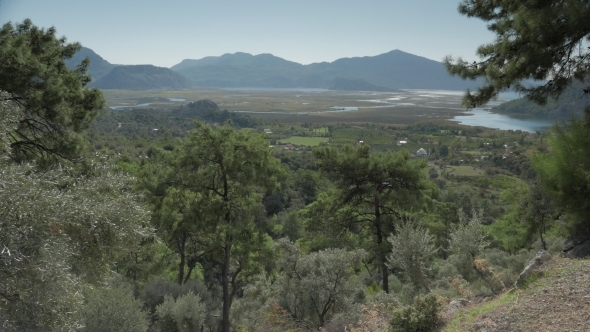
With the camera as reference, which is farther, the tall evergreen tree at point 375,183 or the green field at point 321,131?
the green field at point 321,131

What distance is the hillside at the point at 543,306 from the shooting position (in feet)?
15.8

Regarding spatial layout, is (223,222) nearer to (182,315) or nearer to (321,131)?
(182,315)

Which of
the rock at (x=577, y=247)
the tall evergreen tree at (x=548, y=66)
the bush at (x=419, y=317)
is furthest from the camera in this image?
the rock at (x=577, y=247)

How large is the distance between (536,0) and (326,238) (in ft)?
32.9

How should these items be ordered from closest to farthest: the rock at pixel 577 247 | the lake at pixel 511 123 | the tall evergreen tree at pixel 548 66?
the tall evergreen tree at pixel 548 66 < the rock at pixel 577 247 < the lake at pixel 511 123

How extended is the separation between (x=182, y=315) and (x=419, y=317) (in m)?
6.20

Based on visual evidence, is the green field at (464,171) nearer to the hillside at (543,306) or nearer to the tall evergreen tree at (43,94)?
the hillside at (543,306)

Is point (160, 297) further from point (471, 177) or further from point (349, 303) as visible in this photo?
point (471, 177)

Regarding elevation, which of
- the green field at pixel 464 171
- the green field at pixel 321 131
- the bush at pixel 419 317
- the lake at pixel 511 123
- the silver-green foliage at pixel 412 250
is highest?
the silver-green foliage at pixel 412 250

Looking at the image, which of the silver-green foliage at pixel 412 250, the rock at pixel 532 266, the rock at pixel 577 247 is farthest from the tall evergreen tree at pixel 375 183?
the rock at pixel 532 266

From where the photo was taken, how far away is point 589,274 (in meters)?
5.50

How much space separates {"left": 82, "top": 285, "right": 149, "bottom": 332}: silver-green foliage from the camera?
23.3 feet

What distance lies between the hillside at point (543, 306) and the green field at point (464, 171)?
2387 inches

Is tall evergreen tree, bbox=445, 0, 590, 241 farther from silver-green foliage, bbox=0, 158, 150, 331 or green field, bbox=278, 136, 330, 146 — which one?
green field, bbox=278, 136, 330, 146
